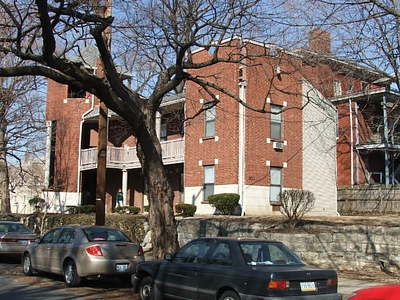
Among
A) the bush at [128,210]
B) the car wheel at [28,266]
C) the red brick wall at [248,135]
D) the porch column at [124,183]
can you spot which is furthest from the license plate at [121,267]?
the porch column at [124,183]

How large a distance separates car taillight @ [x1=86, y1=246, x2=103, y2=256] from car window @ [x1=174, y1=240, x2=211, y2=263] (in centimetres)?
297

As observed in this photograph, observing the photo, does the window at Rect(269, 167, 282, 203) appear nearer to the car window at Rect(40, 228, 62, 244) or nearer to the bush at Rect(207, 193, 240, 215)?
the bush at Rect(207, 193, 240, 215)

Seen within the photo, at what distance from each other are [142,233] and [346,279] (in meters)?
10.4

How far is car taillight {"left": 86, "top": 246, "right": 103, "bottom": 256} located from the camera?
1271 cm

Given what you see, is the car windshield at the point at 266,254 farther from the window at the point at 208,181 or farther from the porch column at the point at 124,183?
the porch column at the point at 124,183

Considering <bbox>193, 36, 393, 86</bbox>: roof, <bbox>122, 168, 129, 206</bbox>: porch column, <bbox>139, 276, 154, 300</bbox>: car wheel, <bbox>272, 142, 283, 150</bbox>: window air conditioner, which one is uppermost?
<bbox>193, 36, 393, 86</bbox>: roof

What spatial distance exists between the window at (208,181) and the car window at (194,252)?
16590 millimetres

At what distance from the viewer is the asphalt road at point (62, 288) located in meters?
11.7

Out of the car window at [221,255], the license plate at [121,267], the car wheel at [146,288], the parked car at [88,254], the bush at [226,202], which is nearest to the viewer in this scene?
the car window at [221,255]

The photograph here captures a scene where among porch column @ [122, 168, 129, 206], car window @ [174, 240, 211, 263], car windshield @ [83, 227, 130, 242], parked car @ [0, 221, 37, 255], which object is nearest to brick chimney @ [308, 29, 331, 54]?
car window @ [174, 240, 211, 263]

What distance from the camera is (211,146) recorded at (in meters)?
27.4

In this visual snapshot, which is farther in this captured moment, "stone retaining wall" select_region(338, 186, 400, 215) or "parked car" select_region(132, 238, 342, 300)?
"stone retaining wall" select_region(338, 186, 400, 215)

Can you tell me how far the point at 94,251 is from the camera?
12734mm

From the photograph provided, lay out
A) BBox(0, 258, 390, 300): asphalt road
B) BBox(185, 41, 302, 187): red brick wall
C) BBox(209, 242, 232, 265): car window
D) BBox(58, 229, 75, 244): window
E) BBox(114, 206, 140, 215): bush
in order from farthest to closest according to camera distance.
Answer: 1. BBox(114, 206, 140, 215): bush
2. BBox(185, 41, 302, 187): red brick wall
3. BBox(58, 229, 75, 244): window
4. BBox(0, 258, 390, 300): asphalt road
5. BBox(209, 242, 232, 265): car window
